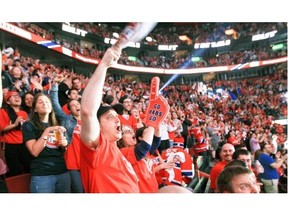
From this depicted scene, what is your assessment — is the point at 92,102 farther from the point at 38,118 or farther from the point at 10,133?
the point at 10,133

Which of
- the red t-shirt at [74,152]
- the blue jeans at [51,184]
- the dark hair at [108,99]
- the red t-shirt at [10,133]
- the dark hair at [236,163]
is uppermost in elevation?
the dark hair at [108,99]

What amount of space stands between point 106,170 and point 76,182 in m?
0.35

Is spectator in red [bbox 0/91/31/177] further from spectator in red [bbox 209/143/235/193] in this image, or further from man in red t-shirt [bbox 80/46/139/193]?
spectator in red [bbox 209/143/235/193]

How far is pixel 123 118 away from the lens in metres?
2.09

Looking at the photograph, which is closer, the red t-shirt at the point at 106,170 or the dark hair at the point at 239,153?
the red t-shirt at the point at 106,170

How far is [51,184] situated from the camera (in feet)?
6.65

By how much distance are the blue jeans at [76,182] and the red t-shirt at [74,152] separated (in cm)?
3

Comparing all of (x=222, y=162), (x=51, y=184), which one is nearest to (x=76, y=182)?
(x=51, y=184)

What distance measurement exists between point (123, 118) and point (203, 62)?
571 mm

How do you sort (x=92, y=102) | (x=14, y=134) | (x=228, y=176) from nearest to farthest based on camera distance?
(x=92, y=102) → (x=228, y=176) → (x=14, y=134)

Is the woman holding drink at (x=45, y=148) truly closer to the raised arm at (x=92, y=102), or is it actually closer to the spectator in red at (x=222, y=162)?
the raised arm at (x=92, y=102)

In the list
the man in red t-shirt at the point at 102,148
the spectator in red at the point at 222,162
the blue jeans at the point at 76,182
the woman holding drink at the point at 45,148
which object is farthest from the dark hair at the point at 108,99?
the spectator in red at the point at 222,162

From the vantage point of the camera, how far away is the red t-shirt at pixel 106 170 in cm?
169
